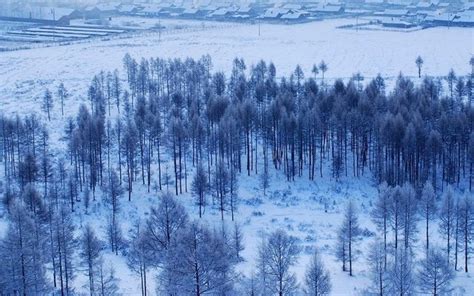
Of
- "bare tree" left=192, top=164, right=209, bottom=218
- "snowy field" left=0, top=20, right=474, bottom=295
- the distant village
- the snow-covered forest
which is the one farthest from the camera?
the distant village

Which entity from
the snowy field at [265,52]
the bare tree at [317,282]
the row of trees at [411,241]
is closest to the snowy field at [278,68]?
the snowy field at [265,52]

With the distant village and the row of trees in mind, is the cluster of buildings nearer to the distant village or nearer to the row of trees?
the distant village

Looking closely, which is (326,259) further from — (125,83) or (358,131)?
(125,83)

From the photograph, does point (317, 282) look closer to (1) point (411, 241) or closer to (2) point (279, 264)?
(2) point (279, 264)

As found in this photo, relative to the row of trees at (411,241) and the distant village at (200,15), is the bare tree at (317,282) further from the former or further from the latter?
the distant village at (200,15)

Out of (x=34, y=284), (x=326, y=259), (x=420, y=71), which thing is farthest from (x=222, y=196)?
(x=420, y=71)

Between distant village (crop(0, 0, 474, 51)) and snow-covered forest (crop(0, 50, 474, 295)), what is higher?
distant village (crop(0, 0, 474, 51))

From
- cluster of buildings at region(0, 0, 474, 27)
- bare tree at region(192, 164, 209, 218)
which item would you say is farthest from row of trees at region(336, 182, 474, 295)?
cluster of buildings at region(0, 0, 474, 27)
